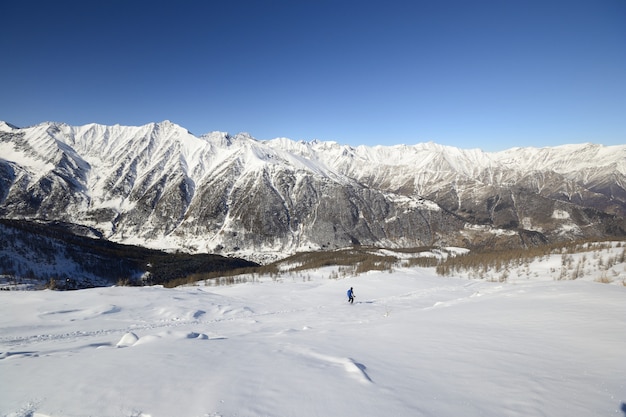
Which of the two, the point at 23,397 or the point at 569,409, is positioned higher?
the point at 23,397

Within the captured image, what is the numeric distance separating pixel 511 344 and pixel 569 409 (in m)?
4.71

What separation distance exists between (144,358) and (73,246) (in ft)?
501

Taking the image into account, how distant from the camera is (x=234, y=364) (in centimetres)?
749

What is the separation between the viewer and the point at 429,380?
6.57m

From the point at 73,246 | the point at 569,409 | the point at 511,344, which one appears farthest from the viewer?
the point at 73,246

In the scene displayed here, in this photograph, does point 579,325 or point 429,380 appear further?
point 579,325

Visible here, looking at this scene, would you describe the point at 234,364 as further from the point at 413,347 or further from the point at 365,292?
the point at 365,292

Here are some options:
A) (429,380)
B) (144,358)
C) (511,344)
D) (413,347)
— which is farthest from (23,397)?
(511,344)

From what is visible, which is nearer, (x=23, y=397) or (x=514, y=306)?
→ (x=23, y=397)

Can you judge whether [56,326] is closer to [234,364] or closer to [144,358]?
[144,358]

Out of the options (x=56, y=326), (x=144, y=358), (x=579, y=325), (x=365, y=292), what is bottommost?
(x=365, y=292)

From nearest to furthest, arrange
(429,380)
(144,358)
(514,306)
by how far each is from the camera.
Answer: (429,380), (144,358), (514,306)

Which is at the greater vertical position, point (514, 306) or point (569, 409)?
point (569, 409)

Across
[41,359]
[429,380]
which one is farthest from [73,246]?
[429,380]
